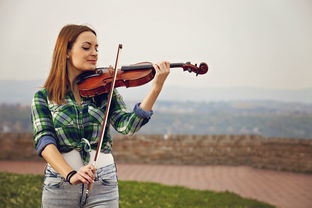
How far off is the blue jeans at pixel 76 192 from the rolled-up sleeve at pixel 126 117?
22 cm

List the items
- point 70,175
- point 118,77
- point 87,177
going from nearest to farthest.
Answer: point 87,177 < point 70,175 < point 118,77

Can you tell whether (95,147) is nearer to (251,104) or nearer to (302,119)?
(302,119)

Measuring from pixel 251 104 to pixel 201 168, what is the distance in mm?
5427

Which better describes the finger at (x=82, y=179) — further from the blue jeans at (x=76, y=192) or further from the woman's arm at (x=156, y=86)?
the woman's arm at (x=156, y=86)

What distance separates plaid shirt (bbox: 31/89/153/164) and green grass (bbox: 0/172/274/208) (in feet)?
Result: 14.1

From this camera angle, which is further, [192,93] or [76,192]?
[192,93]

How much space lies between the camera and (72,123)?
1.96 meters

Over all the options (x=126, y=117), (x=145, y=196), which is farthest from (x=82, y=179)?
(x=145, y=196)

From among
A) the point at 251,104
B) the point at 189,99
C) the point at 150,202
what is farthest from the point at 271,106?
the point at 150,202

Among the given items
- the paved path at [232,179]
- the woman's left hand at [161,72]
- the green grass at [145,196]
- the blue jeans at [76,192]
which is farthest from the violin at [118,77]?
the paved path at [232,179]

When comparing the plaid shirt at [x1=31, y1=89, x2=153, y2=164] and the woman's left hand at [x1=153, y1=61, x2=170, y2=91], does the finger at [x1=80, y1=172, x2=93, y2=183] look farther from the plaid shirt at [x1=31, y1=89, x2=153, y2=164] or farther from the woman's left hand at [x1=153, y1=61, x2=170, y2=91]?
the woman's left hand at [x1=153, y1=61, x2=170, y2=91]

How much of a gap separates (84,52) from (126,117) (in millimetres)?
384

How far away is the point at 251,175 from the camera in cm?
998

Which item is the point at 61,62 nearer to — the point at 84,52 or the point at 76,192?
the point at 84,52
